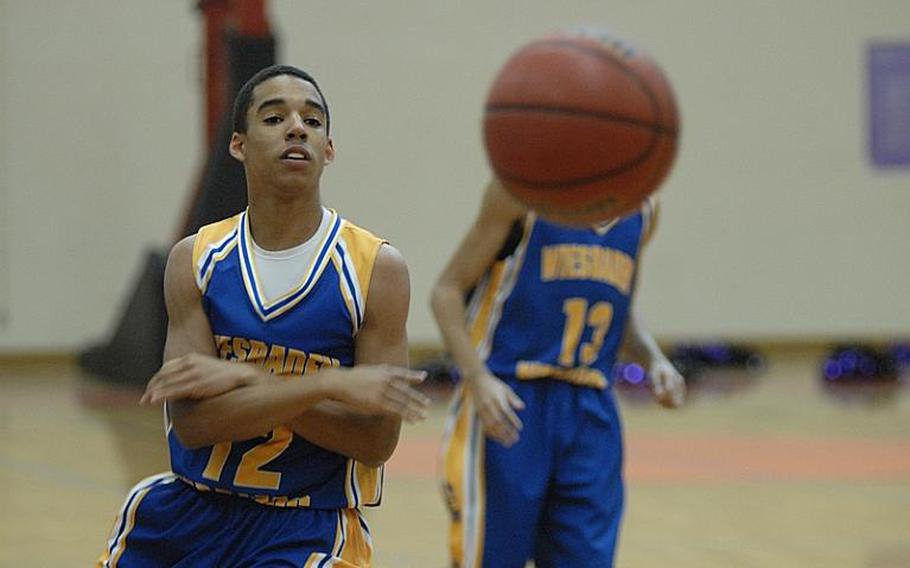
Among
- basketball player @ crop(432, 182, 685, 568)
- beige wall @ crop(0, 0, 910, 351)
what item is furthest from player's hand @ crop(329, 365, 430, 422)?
beige wall @ crop(0, 0, 910, 351)

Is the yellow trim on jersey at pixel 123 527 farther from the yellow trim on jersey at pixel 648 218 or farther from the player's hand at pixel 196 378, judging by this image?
the yellow trim on jersey at pixel 648 218

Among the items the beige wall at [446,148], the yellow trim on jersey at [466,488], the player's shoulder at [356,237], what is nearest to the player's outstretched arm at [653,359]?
the yellow trim on jersey at [466,488]

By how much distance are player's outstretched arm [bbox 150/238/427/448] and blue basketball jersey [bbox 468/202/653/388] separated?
4.09 feet

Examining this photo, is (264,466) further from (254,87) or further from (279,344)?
(254,87)

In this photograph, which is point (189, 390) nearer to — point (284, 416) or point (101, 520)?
point (284, 416)

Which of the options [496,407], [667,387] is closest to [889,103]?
[667,387]

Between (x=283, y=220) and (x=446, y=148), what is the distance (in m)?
10.3

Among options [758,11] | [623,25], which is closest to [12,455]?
[623,25]

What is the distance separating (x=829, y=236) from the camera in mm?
14055

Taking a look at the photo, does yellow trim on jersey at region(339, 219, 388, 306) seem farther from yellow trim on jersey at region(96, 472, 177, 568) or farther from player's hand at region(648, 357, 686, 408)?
player's hand at region(648, 357, 686, 408)

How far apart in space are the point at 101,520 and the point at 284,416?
410 cm

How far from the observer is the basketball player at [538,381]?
413 centimetres

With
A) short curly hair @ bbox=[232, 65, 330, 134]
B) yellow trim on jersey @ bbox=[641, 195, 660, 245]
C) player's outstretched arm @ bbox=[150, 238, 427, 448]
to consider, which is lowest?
player's outstretched arm @ bbox=[150, 238, 427, 448]

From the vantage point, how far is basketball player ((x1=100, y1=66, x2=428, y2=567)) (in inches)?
122
